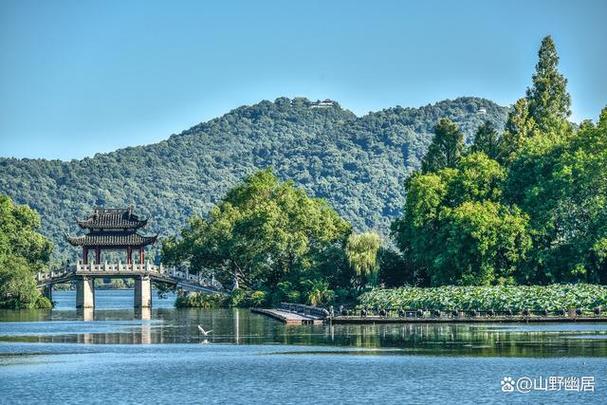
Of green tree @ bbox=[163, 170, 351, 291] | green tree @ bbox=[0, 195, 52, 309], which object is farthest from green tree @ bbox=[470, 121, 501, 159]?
green tree @ bbox=[0, 195, 52, 309]

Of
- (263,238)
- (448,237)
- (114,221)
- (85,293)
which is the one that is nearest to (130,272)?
(85,293)

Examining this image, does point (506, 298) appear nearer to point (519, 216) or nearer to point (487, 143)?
point (519, 216)

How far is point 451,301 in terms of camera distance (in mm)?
85500

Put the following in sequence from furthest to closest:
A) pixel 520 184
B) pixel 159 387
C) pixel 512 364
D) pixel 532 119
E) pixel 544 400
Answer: pixel 532 119
pixel 520 184
pixel 512 364
pixel 159 387
pixel 544 400

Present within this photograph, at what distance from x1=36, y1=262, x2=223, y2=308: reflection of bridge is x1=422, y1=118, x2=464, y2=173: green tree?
71.4 ft

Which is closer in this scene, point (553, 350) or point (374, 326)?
point (553, 350)

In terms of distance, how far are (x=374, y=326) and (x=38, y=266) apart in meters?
48.3

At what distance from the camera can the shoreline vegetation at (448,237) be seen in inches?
3538

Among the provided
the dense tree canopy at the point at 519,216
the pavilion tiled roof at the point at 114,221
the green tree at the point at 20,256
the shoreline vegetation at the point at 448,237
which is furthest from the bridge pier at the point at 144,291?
the dense tree canopy at the point at 519,216

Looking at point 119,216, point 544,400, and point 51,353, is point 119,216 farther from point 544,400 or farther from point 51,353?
point 544,400

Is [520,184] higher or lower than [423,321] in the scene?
higher

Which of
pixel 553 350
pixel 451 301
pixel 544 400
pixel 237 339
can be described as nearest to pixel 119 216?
pixel 451 301

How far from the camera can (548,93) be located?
110750 millimetres

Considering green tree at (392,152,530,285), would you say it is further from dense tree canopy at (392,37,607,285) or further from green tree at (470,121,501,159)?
green tree at (470,121,501,159)
